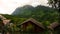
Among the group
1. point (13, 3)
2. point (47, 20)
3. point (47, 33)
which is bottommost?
point (47, 33)

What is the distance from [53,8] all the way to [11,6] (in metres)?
0.73

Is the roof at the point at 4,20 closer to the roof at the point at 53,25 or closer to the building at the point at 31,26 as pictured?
the building at the point at 31,26

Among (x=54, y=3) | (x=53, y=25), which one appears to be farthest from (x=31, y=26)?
(x=54, y=3)

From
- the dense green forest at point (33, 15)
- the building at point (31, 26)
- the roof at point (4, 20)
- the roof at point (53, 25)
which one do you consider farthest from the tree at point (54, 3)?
the roof at point (4, 20)

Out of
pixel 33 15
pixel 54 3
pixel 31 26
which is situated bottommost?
pixel 31 26

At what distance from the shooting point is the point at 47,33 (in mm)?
3199

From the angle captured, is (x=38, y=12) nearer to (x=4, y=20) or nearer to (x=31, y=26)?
(x=31, y=26)

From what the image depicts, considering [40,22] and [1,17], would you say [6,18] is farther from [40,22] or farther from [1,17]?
[40,22]

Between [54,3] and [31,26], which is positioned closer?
[31,26]

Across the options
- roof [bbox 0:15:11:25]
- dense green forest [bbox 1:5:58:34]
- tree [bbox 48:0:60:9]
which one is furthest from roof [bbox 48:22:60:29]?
roof [bbox 0:15:11:25]

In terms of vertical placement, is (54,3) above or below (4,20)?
above

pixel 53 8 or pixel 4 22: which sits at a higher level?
pixel 53 8

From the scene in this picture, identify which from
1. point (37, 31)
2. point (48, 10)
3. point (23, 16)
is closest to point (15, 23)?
point (23, 16)

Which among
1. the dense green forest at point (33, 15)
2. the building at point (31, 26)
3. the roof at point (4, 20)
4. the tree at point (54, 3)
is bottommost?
the building at point (31, 26)
